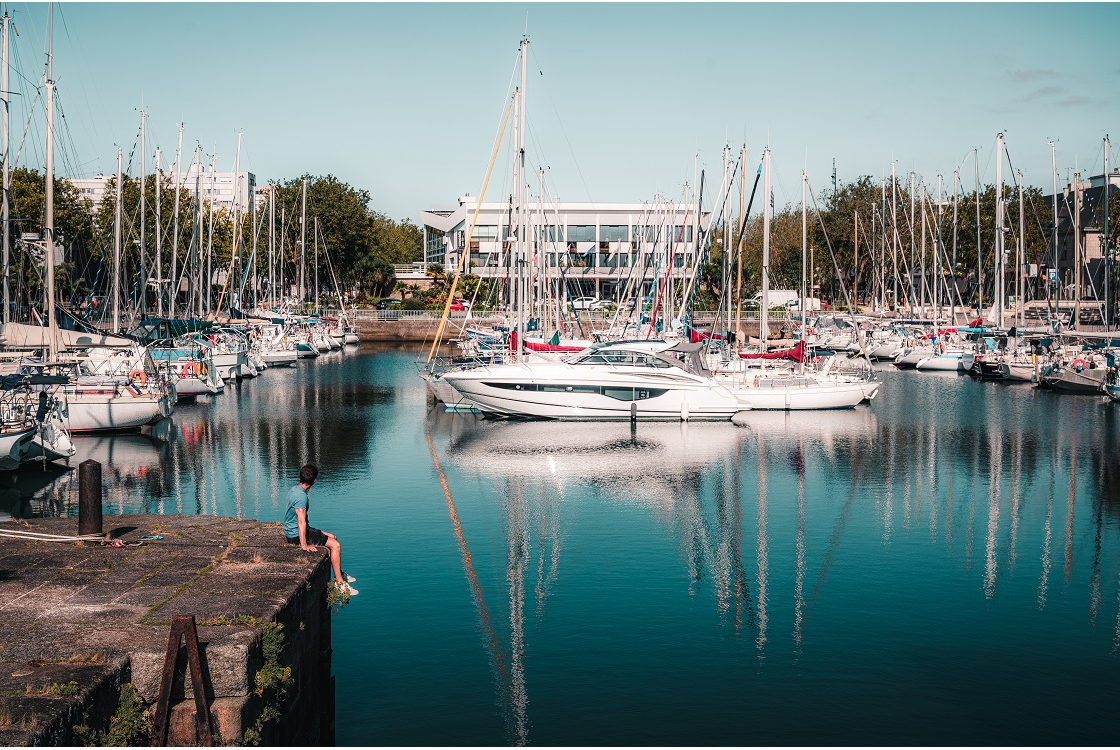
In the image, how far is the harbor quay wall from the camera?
12.1 meters

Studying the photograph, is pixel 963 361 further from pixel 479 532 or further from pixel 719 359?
pixel 479 532

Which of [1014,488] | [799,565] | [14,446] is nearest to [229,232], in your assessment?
[14,446]

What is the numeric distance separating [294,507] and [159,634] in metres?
3.99

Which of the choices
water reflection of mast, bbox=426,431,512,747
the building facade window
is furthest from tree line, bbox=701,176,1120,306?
water reflection of mast, bbox=426,431,512,747

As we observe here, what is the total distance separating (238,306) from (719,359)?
5310cm

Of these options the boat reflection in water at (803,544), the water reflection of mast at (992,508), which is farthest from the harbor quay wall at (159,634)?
the water reflection of mast at (992,508)

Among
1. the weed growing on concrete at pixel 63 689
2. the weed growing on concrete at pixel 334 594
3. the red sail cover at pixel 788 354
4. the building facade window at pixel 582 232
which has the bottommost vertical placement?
the weed growing on concrete at pixel 334 594

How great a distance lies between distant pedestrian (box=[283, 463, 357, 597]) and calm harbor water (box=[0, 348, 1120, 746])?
198cm

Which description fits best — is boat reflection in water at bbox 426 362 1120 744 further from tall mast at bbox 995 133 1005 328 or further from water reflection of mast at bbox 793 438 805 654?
tall mast at bbox 995 133 1005 328

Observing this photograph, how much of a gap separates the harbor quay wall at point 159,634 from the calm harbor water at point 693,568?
2021mm

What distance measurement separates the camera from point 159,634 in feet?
44.7

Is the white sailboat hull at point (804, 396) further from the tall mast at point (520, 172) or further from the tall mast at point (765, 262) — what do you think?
the tall mast at point (520, 172)

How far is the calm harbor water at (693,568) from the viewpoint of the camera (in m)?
16.9

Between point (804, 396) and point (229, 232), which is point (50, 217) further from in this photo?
point (229, 232)
